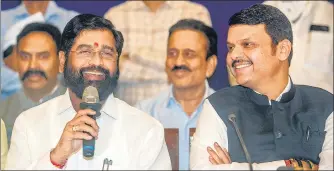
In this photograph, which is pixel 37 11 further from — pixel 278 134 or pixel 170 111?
pixel 278 134

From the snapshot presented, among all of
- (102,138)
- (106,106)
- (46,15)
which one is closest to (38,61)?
(46,15)

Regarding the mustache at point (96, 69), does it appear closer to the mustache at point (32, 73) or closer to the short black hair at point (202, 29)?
the mustache at point (32, 73)

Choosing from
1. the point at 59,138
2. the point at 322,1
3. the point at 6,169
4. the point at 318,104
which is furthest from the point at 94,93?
the point at 322,1

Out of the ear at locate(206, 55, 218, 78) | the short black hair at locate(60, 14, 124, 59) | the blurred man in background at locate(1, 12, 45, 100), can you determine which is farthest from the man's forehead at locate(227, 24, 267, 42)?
the blurred man in background at locate(1, 12, 45, 100)

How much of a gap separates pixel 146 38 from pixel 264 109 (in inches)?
41.5

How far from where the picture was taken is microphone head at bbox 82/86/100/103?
4148 mm

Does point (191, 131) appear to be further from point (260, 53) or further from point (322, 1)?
point (322, 1)

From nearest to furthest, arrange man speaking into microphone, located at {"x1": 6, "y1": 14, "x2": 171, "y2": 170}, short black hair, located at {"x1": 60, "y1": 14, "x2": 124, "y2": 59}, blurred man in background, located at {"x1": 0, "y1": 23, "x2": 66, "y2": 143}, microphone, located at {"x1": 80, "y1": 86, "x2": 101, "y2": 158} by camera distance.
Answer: microphone, located at {"x1": 80, "y1": 86, "x2": 101, "y2": 158}
man speaking into microphone, located at {"x1": 6, "y1": 14, "x2": 171, "y2": 170}
short black hair, located at {"x1": 60, "y1": 14, "x2": 124, "y2": 59}
blurred man in background, located at {"x1": 0, "y1": 23, "x2": 66, "y2": 143}

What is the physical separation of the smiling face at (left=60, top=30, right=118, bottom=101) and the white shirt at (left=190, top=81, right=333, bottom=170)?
2.05 ft

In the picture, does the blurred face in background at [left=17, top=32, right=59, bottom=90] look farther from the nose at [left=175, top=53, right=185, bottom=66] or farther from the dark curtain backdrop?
the nose at [left=175, top=53, right=185, bottom=66]

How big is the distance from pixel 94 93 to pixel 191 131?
0.83 m

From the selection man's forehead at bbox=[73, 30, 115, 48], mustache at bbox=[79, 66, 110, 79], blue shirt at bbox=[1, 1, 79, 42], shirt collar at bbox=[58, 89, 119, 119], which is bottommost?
shirt collar at bbox=[58, 89, 119, 119]

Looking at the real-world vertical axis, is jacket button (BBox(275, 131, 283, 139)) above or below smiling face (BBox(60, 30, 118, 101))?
below

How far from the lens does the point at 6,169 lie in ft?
14.4
